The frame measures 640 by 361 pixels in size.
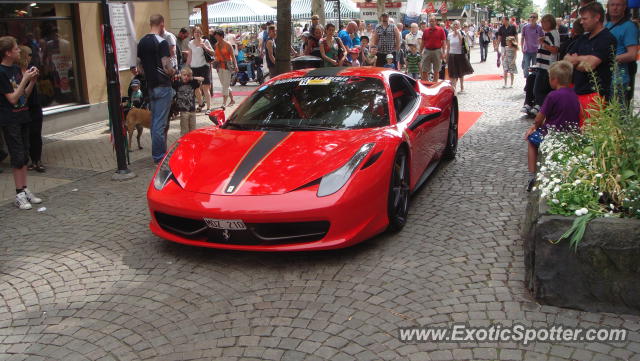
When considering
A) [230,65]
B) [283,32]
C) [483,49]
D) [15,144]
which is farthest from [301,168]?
[483,49]

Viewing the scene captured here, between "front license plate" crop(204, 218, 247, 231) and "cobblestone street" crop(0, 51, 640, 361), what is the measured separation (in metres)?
0.34

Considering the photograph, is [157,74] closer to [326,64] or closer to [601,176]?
[601,176]

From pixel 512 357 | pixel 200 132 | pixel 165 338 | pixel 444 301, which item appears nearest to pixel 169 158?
pixel 200 132

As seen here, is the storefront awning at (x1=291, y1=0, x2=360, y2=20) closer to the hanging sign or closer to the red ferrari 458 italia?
the hanging sign

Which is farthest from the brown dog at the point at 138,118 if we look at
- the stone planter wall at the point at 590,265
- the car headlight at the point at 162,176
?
the stone planter wall at the point at 590,265

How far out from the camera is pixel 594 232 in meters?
3.66

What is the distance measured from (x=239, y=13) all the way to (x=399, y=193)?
75.7 feet

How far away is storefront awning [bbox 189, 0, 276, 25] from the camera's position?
26.5m

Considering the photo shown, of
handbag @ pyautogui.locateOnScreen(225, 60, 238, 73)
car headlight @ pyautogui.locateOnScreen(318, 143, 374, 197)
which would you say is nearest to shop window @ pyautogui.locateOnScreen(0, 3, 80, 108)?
handbag @ pyautogui.locateOnScreen(225, 60, 238, 73)

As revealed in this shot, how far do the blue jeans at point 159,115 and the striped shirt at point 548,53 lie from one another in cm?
608

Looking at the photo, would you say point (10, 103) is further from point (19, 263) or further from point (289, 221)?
point (289, 221)

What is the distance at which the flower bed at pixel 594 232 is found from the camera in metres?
3.64

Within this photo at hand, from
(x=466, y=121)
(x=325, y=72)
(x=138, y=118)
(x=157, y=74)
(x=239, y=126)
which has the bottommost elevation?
(x=466, y=121)

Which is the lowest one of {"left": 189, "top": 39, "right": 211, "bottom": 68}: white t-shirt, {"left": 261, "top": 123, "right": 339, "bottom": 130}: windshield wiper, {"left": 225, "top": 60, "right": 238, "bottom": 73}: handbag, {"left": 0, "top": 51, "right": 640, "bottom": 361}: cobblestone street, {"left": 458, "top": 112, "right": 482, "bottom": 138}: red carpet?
{"left": 0, "top": 51, "right": 640, "bottom": 361}: cobblestone street
